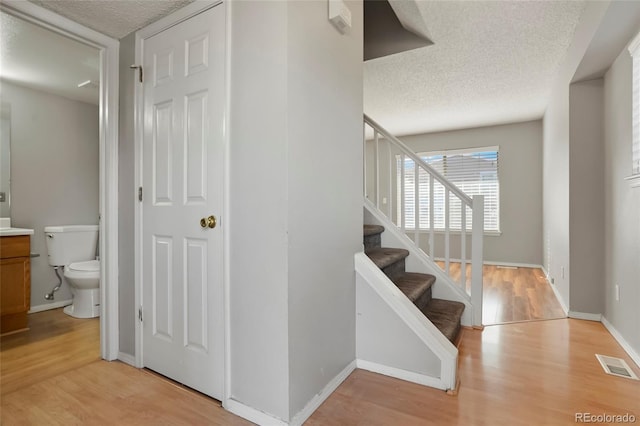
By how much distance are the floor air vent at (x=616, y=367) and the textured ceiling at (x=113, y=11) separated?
10.3 ft

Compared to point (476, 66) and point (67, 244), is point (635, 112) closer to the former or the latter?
point (476, 66)

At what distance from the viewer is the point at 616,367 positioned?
1.85 meters

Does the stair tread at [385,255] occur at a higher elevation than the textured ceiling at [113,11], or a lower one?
lower

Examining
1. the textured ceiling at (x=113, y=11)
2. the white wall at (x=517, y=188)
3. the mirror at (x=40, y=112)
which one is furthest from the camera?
the white wall at (x=517, y=188)

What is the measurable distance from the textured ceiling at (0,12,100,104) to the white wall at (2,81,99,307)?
0.61 feet

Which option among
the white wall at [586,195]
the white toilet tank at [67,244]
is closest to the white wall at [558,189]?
the white wall at [586,195]

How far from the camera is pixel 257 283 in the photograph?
1378 millimetres

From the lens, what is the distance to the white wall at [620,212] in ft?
6.63

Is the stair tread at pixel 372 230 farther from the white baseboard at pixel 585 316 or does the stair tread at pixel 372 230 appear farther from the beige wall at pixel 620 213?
A: the white baseboard at pixel 585 316

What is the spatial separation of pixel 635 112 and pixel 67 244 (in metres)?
4.61

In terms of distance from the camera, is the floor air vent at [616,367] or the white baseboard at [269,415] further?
the floor air vent at [616,367]

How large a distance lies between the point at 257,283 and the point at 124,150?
4.28 ft

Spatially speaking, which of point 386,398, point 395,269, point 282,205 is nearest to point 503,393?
point 386,398

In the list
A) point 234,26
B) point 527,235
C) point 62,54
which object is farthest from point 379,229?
point 527,235
